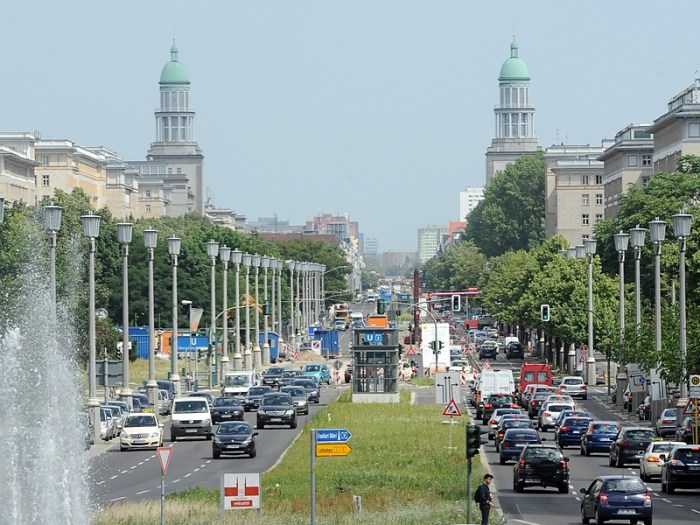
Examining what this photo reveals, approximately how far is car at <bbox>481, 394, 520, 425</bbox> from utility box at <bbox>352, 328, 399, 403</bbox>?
8.18 meters

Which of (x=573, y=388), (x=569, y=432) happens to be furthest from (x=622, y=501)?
(x=573, y=388)

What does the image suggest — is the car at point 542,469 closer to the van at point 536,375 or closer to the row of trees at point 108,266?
the van at point 536,375

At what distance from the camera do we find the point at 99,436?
227ft

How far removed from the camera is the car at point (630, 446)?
56.4 meters

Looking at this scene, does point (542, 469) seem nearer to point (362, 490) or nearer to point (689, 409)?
point (362, 490)

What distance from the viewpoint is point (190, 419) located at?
69188 mm

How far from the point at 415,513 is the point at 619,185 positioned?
147810 millimetres

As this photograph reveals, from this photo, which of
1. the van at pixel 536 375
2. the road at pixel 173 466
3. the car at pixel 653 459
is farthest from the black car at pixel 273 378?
the car at pixel 653 459

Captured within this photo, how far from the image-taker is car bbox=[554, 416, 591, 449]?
214 ft

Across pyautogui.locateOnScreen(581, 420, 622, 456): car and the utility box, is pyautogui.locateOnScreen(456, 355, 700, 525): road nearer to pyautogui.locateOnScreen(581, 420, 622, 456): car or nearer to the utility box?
pyautogui.locateOnScreen(581, 420, 622, 456): car

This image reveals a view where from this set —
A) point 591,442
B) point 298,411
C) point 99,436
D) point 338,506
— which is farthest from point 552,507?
point 298,411

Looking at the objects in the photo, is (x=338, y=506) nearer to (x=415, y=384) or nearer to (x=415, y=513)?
(x=415, y=513)

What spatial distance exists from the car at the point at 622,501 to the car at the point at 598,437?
70.2 ft

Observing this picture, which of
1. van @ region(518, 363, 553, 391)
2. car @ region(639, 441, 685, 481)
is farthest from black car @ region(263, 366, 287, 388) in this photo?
car @ region(639, 441, 685, 481)
